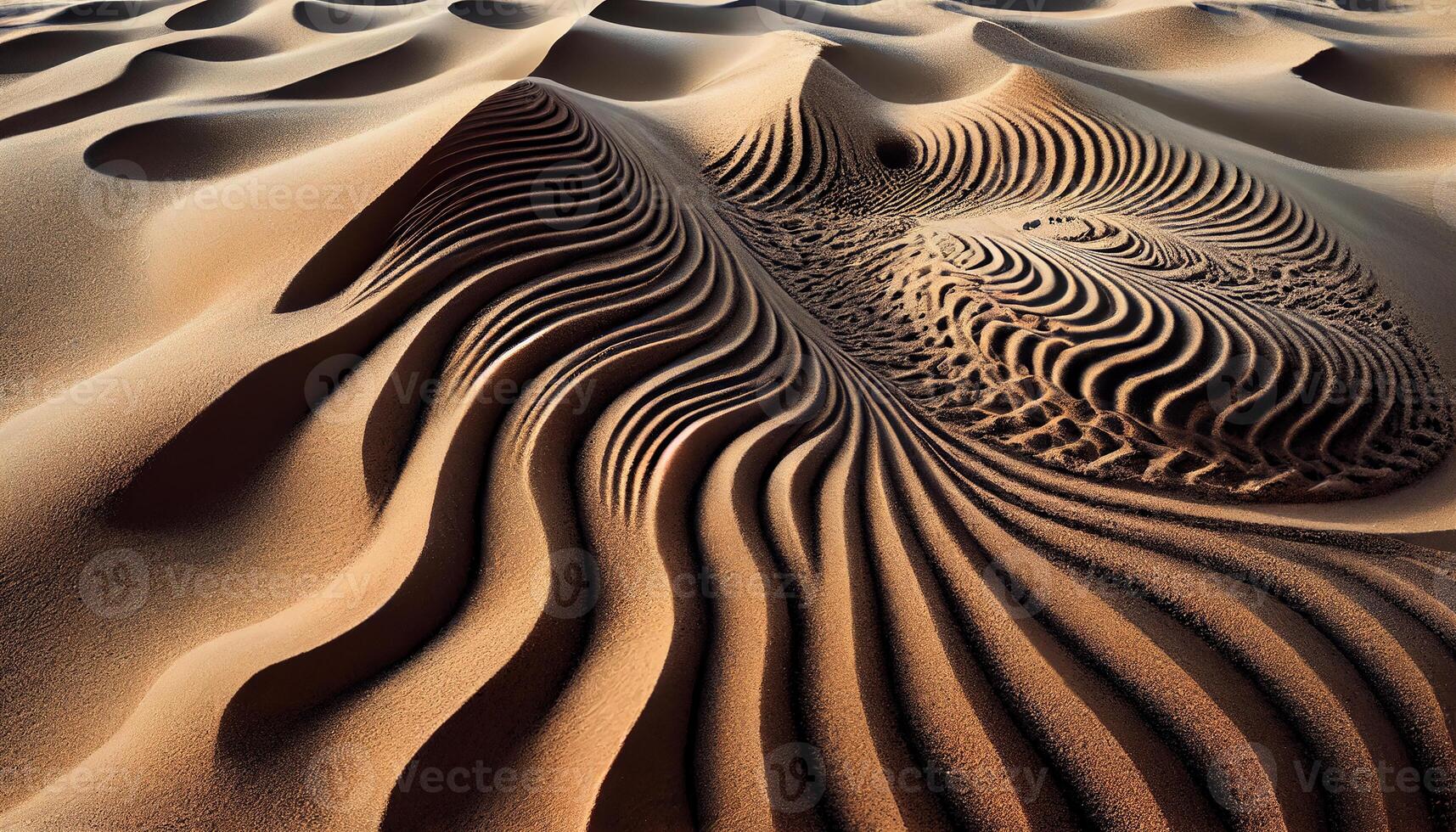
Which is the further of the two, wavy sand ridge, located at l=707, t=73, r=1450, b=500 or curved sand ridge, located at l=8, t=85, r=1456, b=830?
wavy sand ridge, located at l=707, t=73, r=1450, b=500

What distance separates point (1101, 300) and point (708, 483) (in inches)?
93.1

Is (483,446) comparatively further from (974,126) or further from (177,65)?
(177,65)

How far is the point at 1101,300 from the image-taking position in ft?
13.5

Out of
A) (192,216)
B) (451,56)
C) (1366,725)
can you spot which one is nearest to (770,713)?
(1366,725)

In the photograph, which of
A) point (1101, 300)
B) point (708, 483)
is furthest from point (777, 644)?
point (1101, 300)

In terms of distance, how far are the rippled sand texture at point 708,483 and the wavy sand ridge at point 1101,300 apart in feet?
0.10

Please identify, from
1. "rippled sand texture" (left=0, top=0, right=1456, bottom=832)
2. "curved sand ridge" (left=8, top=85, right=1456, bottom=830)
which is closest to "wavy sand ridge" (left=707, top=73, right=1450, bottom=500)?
"rippled sand texture" (left=0, top=0, right=1456, bottom=832)

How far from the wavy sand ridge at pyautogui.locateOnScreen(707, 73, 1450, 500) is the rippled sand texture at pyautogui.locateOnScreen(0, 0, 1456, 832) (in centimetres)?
3

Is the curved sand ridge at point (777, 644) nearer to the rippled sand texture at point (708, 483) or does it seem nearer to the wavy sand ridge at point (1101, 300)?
the rippled sand texture at point (708, 483)

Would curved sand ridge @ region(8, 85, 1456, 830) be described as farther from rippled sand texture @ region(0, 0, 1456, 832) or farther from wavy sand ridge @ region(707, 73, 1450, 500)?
wavy sand ridge @ region(707, 73, 1450, 500)

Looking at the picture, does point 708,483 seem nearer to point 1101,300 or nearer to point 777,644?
point 777,644

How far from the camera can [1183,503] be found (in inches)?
125

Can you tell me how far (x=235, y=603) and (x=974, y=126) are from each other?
6.01m

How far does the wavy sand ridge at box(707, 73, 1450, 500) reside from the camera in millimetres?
3479
